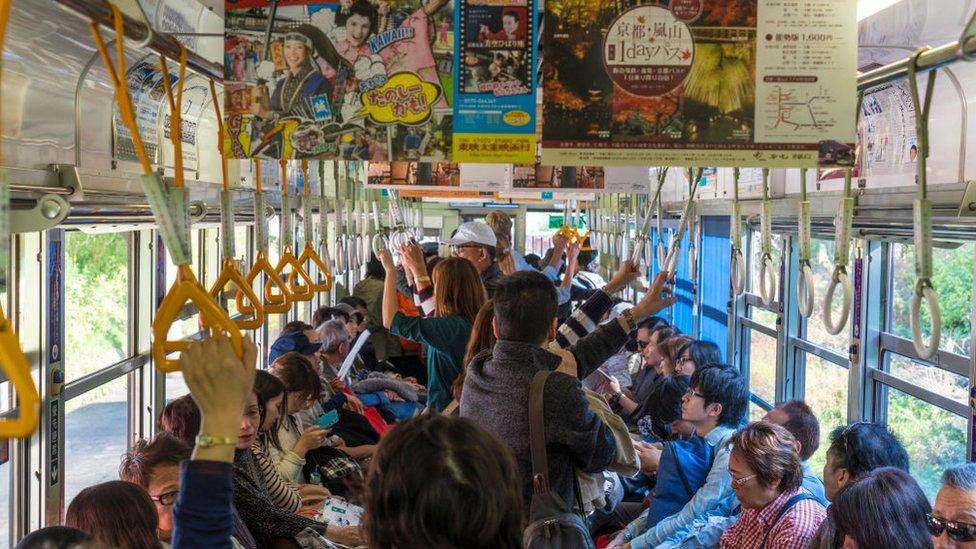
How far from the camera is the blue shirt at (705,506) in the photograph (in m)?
3.51

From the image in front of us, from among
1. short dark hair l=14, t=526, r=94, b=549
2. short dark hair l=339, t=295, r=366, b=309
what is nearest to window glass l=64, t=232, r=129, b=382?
short dark hair l=14, t=526, r=94, b=549

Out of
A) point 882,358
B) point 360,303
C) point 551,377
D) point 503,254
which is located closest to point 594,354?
point 551,377

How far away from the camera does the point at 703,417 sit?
4043 millimetres

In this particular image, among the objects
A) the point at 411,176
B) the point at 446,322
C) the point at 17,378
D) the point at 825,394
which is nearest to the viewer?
the point at 17,378

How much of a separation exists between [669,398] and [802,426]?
1.46 meters

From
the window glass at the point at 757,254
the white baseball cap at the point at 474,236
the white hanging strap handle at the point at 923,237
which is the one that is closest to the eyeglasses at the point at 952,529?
the white hanging strap handle at the point at 923,237

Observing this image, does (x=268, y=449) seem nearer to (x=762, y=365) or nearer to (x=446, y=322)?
(x=446, y=322)

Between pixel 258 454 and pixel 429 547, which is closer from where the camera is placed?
pixel 429 547

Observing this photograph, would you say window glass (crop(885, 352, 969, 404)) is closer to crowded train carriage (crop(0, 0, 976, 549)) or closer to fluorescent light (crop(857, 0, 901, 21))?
crowded train carriage (crop(0, 0, 976, 549))

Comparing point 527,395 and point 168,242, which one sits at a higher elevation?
Result: point 168,242

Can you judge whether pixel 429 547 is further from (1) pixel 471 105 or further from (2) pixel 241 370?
(1) pixel 471 105

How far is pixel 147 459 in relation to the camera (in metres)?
2.53

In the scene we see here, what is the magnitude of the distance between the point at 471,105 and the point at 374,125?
11.1 inches

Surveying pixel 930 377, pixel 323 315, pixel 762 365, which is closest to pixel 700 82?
pixel 930 377
